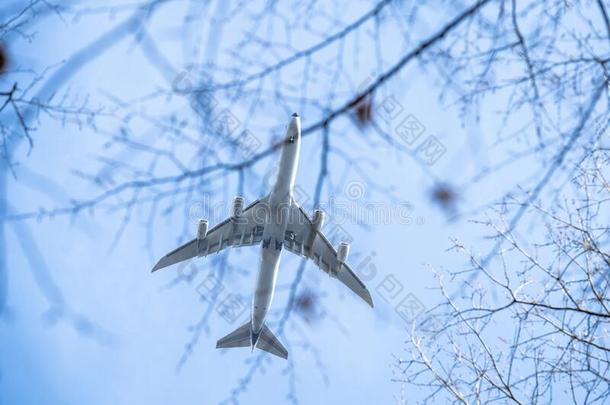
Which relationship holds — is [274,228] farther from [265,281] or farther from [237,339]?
[237,339]

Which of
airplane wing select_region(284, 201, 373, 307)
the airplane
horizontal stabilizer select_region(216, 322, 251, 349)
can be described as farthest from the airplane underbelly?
horizontal stabilizer select_region(216, 322, 251, 349)

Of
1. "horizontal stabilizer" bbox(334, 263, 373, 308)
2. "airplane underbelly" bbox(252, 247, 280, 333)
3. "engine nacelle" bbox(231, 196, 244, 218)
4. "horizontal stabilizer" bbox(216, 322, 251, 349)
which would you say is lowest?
"horizontal stabilizer" bbox(216, 322, 251, 349)

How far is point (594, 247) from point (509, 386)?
10.5 ft

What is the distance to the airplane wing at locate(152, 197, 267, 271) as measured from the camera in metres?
23.2

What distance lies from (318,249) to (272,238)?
2.60 meters

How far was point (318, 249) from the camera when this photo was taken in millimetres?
24031

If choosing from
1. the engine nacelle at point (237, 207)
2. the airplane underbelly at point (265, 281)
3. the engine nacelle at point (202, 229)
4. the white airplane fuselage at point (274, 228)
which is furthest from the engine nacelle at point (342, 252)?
the engine nacelle at point (202, 229)

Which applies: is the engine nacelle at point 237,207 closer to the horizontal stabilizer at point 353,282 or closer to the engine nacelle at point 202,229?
the engine nacelle at point 202,229

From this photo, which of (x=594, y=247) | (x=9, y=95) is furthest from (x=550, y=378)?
(x=9, y=95)

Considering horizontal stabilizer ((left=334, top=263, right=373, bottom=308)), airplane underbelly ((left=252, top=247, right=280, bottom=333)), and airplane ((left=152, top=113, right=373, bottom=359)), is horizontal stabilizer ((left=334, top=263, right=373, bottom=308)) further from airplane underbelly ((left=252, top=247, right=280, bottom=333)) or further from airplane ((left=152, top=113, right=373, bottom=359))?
airplane underbelly ((left=252, top=247, right=280, bottom=333))

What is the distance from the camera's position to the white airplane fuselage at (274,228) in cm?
1988

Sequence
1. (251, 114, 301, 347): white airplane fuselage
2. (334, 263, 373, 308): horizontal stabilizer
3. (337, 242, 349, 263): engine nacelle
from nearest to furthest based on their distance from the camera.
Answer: (251, 114, 301, 347): white airplane fuselage
(337, 242, 349, 263): engine nacelle
(334, 263, 373, 308): horizontal stabilizer

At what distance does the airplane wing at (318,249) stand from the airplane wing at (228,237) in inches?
55.8

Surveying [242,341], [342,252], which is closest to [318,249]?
[342,252]
